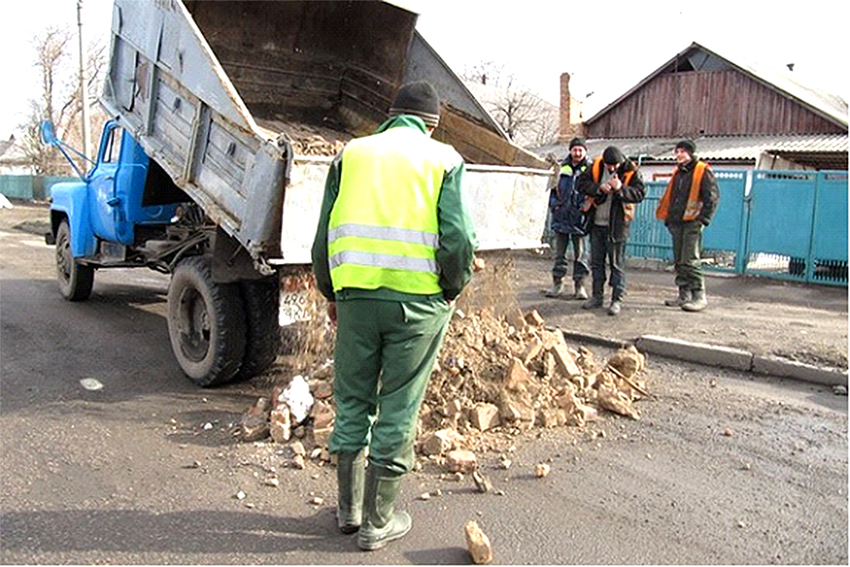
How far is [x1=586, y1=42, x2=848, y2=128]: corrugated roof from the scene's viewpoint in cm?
→ 2426

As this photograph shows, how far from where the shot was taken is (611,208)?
8117 millimetres

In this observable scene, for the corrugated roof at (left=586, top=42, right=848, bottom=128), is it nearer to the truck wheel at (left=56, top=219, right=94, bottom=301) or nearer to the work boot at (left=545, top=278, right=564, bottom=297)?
the work boot at (left=545, top=278, right=564, bottom=297)

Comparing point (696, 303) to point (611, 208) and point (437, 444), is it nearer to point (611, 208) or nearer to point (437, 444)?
point (611, 208)

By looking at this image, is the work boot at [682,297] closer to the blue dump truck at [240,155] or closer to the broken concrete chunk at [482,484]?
the blue dump truck at [240,155]

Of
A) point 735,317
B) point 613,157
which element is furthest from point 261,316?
point 735,317

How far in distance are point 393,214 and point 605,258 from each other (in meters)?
5.79

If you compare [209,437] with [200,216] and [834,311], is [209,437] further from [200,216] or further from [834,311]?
[834,311]

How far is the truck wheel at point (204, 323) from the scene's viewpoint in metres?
5.18

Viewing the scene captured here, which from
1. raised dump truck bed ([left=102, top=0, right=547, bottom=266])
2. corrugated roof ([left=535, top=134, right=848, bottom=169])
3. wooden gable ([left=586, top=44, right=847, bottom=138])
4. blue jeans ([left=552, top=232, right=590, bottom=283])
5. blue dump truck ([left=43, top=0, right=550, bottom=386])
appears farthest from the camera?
wooden gable ([left=586, top=44, right=847, bottom=138])

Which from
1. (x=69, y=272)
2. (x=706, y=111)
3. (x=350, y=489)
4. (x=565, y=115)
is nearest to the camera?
(x=350, y=489)

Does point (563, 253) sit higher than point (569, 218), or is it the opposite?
point (569, 218)

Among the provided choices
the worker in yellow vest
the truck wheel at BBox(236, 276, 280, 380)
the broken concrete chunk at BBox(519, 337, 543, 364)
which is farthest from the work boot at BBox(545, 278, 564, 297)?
the worker in yellow vest

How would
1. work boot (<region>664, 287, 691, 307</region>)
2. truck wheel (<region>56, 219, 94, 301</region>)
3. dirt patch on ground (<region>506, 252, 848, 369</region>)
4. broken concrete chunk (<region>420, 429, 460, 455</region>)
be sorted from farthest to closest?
1. work boot (<region>664, 287, 691, 307</region>)
2. truck wheel (<region>56, 219, 94, 301</region>)
3. dirt patch on ground (<region>506, 252, 848, 369</region>)
4. broken concrete chunk (<region>420, 429, 460, 455</region>)

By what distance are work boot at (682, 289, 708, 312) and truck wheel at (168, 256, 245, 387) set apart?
5282mm
